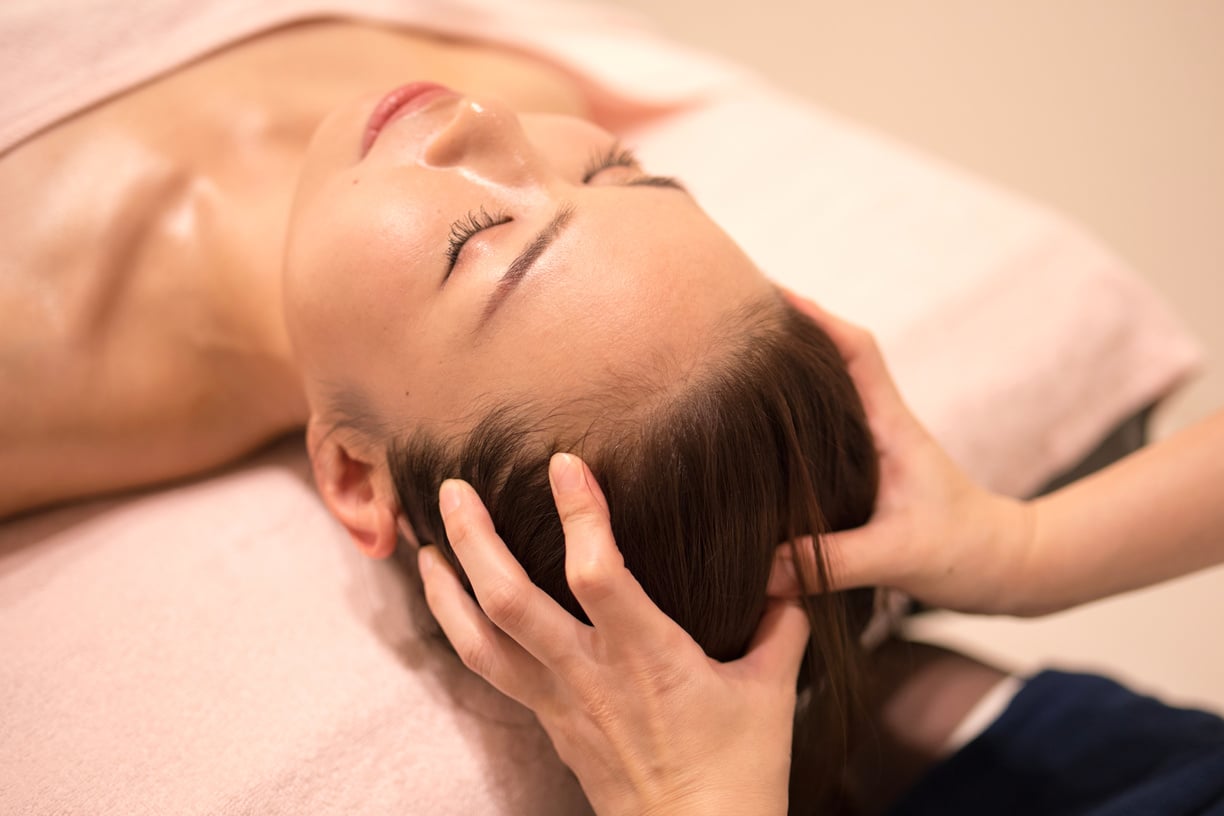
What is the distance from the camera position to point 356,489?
0.83m

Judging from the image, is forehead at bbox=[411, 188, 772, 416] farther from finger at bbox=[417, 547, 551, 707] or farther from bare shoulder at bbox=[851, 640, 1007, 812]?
bare shoulder at bbox=[851, 640, 1007, 812]

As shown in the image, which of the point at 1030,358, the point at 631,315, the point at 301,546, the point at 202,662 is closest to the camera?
the point at 631,315

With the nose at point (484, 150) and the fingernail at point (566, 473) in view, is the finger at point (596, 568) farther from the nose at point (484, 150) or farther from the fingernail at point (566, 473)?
the nose at point (484, 150)

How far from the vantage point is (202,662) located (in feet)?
2.55

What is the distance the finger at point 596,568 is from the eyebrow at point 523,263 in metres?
0.13

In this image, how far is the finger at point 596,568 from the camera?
613 mm

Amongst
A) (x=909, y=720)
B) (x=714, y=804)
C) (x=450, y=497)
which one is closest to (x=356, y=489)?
(x=450, y=497)

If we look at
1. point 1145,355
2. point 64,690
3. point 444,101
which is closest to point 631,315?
point 444,101

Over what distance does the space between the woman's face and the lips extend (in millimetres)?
16

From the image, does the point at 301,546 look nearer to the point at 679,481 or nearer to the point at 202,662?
the point at 202,662

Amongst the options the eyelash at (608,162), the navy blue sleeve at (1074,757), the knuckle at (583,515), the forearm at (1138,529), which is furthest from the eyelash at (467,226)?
the navy blue sleeve at (1074,757)

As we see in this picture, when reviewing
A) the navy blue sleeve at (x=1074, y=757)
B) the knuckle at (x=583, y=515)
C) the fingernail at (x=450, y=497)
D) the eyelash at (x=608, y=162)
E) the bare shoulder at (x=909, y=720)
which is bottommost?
the bare shoulder at (x=909, y=720)

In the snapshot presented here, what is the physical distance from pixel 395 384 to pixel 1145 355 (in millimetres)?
953

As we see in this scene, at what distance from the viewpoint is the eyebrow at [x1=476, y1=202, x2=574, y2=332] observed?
687 millimetres
